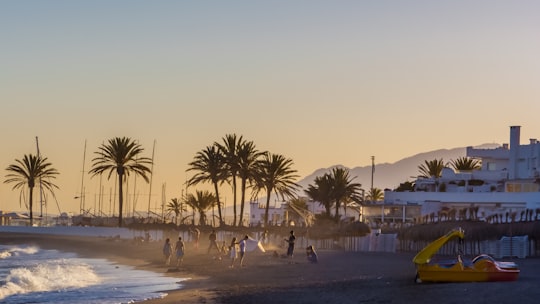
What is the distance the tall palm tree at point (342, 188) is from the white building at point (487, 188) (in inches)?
146

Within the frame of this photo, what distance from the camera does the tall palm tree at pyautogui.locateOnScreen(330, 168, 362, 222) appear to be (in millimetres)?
93250

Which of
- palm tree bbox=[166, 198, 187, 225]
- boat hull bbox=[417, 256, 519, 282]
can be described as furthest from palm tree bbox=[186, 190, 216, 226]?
boat hull bbox=[417, 256, 519, 282]

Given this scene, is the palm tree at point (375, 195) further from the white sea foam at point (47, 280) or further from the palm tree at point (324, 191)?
the white sea foam at point (47, 280)

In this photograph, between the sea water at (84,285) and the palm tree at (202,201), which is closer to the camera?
the sea water at (84,285)

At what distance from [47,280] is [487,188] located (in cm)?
5180

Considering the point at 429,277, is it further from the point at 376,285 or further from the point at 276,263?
the point at 276,263

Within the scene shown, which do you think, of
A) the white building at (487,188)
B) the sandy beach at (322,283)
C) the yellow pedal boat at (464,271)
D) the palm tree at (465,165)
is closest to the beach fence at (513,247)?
the sandy beach at (322,283)

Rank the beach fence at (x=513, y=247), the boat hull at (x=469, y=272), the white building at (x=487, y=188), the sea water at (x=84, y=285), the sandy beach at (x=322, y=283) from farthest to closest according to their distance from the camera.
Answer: the white building at (x=487, y=188) → the beach fence at (x=513, y=247) → the sea water at (x=84, y=285) → the boat hull at (x=469, y=272) → the sandy beach at (x=322, y=283)

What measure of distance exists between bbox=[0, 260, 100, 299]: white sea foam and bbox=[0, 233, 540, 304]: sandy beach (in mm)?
3907

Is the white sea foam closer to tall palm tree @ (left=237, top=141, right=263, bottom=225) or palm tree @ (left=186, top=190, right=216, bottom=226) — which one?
tall palm tree @ (left=237, top=141, right=263, bottom=225)

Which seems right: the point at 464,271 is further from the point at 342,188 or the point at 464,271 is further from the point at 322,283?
the point at 342,188

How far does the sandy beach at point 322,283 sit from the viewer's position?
84.8 ft

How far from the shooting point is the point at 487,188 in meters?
84.2

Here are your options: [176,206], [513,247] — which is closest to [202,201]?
[176,206]
